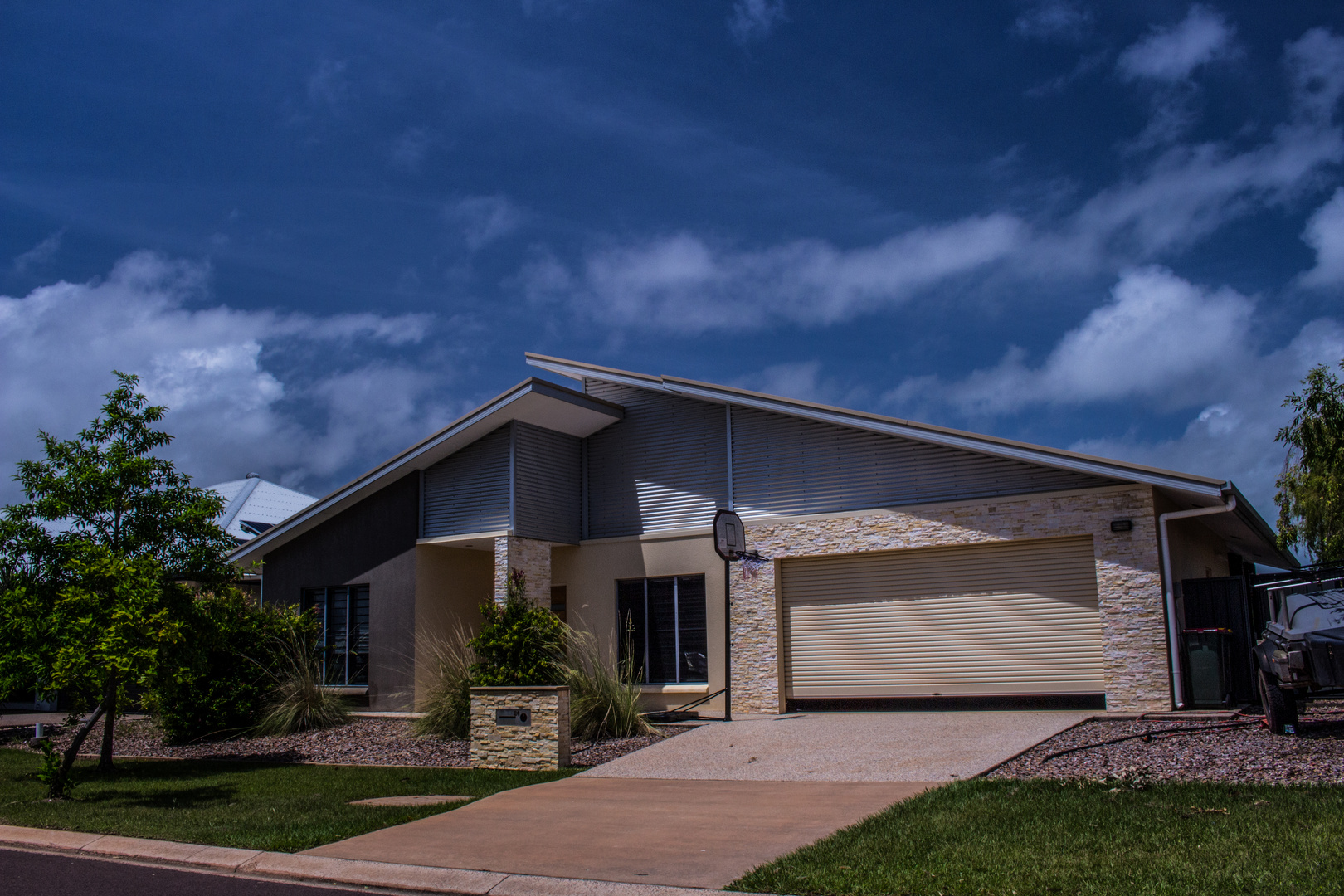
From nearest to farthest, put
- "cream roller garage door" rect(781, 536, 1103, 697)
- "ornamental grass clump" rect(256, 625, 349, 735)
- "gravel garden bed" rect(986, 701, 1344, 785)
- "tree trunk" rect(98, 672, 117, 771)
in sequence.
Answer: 1. "gravel garden bed" rect(986, 701, 1344, 785)
2. "tree trunk" rect(98, 672, 117, 771)
3. "cream roller garage door" rect(781, 536, 1103, 697)
4. "ornamental grass clump" rect(256, 625, 349, 735)

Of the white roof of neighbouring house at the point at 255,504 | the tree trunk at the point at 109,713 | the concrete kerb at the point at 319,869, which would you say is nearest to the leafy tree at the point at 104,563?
the tree trunk at the point at 109,713

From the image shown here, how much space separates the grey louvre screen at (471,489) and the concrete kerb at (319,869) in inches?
363

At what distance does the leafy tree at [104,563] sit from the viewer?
35.4ft

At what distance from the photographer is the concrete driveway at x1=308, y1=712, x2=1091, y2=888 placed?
7203mm

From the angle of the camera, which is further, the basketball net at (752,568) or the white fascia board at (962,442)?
the basketball net at (752,568)

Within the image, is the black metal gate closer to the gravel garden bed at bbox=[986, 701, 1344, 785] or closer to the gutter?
the gutter

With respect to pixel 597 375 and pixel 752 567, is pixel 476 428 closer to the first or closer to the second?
pixel 597 375

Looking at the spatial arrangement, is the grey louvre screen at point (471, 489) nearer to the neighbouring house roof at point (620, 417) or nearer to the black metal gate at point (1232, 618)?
the neighbouring house roof at point (620, 417)

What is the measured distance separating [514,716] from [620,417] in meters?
7.08

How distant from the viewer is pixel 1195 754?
943 cm

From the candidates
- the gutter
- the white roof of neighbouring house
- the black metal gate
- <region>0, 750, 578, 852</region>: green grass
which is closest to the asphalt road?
<region>0, 750, 578, 852</region>: green grass

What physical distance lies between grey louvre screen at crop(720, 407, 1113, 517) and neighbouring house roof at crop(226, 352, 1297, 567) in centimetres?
28

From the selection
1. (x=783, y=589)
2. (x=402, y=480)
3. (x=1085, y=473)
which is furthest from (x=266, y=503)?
(x=1085, y=473)

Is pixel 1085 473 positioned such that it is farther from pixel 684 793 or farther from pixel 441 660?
pixel 441 660
